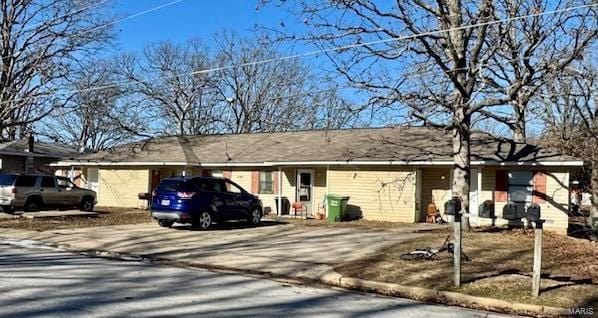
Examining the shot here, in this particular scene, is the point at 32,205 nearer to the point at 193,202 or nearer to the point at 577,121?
the point at 193,202

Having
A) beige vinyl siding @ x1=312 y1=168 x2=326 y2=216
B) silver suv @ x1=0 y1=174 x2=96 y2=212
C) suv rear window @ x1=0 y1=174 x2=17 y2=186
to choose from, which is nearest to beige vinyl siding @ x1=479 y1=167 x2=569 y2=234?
beige vinyl siding @ x1=312 y1=168 x2=326 y2=216

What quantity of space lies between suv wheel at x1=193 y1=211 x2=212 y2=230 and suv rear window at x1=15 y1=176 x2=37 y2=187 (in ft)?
31.3

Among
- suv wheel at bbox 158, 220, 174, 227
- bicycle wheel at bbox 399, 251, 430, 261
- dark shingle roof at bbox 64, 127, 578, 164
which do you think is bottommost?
bicycle wheel at bbox 399, 251, 430, 261

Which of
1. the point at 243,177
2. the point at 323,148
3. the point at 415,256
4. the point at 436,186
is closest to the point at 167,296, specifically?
the point at 415,256

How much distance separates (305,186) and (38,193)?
37.9ft

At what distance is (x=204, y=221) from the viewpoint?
66.3 feet

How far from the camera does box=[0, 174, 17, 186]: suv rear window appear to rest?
A: 25.1m

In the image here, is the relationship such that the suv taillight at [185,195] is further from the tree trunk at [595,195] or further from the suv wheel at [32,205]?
the tree trunk at [595,195]

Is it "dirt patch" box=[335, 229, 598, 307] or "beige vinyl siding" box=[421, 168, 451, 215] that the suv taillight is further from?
"beige vinyl siding" box=[421, 168, 451, 215]

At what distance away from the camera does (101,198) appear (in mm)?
34688

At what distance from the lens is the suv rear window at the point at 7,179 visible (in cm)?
2512

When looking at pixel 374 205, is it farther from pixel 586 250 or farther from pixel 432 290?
pixel 432 290

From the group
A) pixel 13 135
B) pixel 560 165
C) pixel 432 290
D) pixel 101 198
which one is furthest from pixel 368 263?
pixel 13 135

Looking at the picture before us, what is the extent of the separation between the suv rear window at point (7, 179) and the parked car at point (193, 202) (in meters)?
7.86
